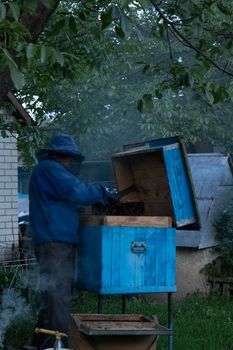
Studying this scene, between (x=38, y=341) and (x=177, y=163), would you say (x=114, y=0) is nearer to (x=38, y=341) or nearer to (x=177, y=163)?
(x=177, y=163)

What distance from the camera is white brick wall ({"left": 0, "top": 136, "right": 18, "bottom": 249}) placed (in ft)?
30.6

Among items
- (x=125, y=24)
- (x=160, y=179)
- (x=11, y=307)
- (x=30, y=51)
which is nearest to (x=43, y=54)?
(x=30, y=51)

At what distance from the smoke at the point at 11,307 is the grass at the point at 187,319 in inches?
5.3

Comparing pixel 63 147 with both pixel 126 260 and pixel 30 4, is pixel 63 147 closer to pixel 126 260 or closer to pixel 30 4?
pixel 126 260

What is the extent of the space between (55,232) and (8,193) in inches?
174

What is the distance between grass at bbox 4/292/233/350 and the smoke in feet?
0.44

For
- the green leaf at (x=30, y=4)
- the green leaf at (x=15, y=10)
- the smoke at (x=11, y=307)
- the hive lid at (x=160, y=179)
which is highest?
the green leaf at (x=30, y=4)

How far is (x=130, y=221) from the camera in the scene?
4.94 metres

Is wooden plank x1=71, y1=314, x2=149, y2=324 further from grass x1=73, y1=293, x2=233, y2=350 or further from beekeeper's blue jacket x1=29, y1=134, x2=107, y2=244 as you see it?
grass x1=73, y1=293, x2=233, y2=350

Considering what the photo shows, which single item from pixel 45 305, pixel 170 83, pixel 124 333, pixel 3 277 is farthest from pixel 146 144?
pixel 3 277

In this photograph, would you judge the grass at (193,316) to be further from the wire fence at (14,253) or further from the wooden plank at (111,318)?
the wooden plank at (111,318)

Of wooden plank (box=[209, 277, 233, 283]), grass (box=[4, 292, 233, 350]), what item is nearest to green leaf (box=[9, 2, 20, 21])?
grass (box=[4, 292, 233, 350])

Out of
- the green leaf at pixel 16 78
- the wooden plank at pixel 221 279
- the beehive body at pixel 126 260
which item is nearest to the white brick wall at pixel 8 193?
the wooden plank at pixel 221 279

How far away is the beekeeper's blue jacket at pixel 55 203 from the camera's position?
16.6ft
